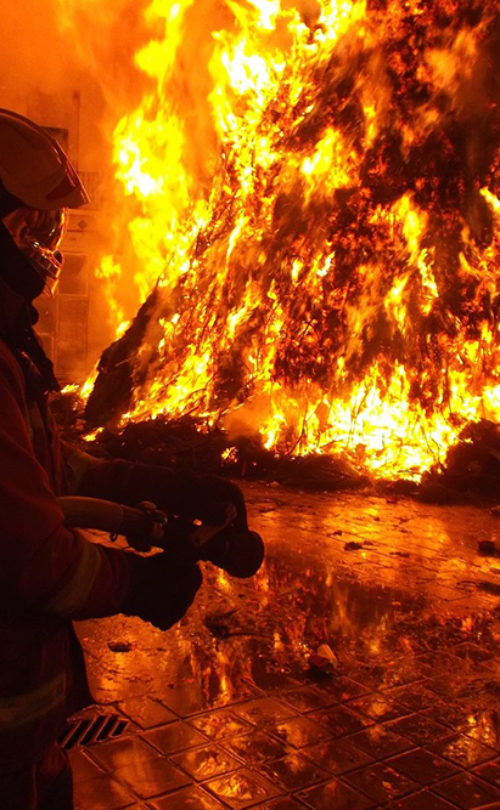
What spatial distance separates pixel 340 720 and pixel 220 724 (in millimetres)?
511

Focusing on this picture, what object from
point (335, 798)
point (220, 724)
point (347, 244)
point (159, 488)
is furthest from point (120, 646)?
point (347, 244)

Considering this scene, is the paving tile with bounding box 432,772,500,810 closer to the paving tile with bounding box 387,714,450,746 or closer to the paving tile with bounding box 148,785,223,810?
the paving tile with bounding box 387,714,450,746

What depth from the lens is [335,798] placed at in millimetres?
2762

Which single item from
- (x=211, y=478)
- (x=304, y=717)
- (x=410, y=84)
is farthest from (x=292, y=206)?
(x=211, y=478)

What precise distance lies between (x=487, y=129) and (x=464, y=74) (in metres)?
0.68

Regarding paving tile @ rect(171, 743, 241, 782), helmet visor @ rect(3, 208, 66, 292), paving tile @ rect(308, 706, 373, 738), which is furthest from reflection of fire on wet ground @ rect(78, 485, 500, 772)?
helmet visor @ rect(3, 208, 66, 292)

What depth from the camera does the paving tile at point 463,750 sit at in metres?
3.06

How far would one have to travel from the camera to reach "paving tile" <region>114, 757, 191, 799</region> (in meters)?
2.76

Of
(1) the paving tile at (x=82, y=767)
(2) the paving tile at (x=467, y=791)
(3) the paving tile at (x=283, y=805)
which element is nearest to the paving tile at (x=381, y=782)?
(2) the paving tile at (x=467, y=791)

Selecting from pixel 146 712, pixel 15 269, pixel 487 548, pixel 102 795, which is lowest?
pixel 102 795

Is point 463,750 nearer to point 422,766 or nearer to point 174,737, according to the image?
point 422,766

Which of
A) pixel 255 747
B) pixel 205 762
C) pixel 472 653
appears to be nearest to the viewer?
pixel 205 762

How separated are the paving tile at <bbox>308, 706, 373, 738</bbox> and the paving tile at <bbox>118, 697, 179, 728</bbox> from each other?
61 cm

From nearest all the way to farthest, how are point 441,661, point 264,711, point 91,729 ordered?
1. point 91,729
2. point 264,711
3. point 441,661
